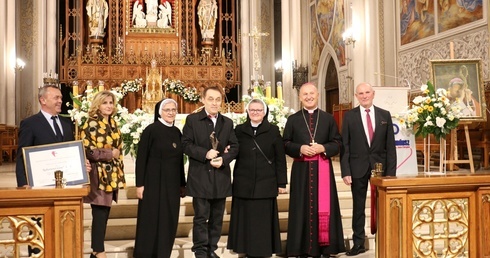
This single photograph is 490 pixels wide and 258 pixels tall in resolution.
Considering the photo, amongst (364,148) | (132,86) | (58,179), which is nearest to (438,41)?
(364,148)

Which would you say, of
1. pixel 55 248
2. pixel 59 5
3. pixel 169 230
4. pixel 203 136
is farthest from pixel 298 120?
pixel 59 5

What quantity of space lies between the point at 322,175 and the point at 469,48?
6.69 metres

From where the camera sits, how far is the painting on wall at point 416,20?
11.7 m

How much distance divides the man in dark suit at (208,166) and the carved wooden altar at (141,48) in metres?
12.6

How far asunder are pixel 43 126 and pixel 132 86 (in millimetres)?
11580

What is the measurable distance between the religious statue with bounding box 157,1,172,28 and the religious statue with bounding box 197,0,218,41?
1.00 metres

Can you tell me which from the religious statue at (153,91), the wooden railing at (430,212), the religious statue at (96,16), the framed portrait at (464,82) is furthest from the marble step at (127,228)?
the religious statue at (96,16)

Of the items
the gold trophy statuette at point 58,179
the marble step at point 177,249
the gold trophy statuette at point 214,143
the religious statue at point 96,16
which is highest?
the religious statue at point 96,16

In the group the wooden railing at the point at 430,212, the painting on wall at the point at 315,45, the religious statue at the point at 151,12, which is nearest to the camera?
the wooden railing at the point at 430,212

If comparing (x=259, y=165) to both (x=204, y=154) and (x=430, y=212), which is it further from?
(x=430, y=212)

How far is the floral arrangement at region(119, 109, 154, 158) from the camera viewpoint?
282 inches

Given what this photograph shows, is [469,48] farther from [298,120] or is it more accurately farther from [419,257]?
[419,257]

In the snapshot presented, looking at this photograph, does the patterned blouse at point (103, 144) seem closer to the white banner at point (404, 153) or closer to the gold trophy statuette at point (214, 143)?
the gold trophy statuette at point (214, 143)

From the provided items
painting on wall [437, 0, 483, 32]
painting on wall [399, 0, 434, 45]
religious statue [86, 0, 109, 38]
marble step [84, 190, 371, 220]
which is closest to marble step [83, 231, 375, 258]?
marble step [84, 190, 371, 220]
